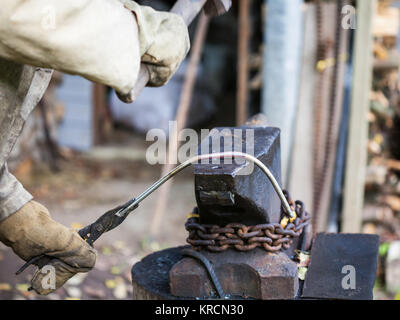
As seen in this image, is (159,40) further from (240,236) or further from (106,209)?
(106,209)

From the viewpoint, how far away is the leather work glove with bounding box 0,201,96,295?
191 cm

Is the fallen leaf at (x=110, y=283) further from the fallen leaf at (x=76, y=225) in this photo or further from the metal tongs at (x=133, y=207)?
the metal tongs at (x=133, y=207)

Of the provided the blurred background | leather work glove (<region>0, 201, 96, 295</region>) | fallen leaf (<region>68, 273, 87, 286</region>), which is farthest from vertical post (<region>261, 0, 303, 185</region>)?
leather work glove (<region>0, 201, 96, 295</region>)

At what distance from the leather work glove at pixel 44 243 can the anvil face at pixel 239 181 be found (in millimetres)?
476

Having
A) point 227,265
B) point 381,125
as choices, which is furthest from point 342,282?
point 381,125

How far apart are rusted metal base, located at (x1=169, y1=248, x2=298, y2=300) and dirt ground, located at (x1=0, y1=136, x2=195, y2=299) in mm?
2139

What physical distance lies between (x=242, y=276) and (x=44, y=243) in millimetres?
715

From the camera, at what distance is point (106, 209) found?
18.0ft

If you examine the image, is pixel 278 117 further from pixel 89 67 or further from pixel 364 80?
pixel 89 67

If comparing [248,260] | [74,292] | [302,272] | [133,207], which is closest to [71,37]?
[133,207]

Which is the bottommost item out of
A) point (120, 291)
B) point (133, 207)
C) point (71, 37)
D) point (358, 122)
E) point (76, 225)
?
point (120, 291)

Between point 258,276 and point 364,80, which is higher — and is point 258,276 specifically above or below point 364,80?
below

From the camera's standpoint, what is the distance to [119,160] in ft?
23.6
